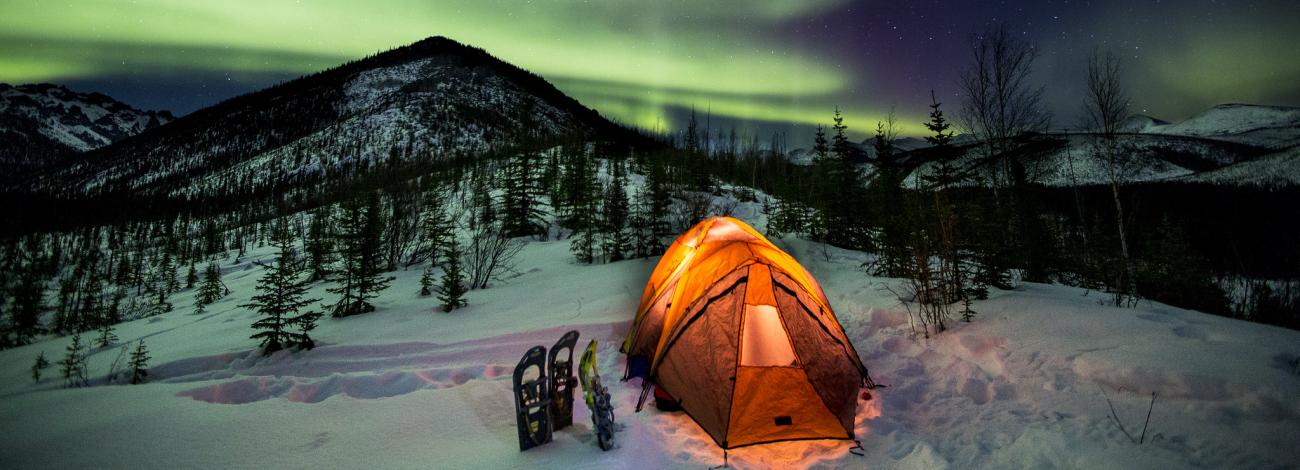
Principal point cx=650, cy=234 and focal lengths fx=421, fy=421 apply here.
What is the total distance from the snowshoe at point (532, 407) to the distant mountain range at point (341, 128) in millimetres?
79295

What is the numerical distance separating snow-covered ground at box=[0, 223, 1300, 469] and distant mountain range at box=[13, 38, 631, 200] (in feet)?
253

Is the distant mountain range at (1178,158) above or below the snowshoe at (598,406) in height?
above

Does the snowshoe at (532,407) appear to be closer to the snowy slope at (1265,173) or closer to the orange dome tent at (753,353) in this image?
the orange dome tent at (753,353)

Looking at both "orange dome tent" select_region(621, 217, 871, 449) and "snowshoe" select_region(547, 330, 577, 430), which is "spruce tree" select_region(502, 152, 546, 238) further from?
"snowshoe" select_region(547, 330, 577, 430)

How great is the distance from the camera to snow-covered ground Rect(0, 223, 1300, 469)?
4.15 meters

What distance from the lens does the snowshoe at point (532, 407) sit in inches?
187

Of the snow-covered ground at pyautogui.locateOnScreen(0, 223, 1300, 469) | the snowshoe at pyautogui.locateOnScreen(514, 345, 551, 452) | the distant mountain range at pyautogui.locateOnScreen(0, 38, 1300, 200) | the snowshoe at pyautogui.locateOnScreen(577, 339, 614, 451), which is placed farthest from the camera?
the distant mountain range at pyautogui.locateOnScreen(0, 38, 1300, 200)

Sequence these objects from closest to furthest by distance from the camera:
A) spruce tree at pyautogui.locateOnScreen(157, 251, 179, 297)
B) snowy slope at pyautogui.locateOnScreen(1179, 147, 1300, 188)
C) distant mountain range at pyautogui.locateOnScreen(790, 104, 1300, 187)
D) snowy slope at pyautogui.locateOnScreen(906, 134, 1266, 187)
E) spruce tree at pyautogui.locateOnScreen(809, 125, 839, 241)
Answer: spruce tree at pyautogui.locateOnScreen(809, 125, 839, 241) < spruce tree at pyautogui.locateOnScreen(157, 251, 179, 297) < snowy slope at pyautogui.locateOnScreen(1179, 147, 1300, 188) < distant mountain range at pyautogui.locateOnScreen(790, 104, 1300, 187) < snowy slope at pyautogui.locateOnScreen(906, 134, 1266, 187)

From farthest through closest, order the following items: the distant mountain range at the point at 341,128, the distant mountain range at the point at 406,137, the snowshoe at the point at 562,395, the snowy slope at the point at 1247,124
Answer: the snowy slope at the point at 1247,124
the distant mountain range at the point at 341,128
the distant mountain range at the point at 406,137
the snowshoe at the point at 562,395

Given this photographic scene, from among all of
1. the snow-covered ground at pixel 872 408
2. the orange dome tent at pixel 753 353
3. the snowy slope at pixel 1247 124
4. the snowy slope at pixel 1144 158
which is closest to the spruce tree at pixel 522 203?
the snow-covered ground at pixel 872 408

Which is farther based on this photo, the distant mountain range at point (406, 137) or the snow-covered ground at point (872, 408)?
the distant mountain range at point (406, 137)

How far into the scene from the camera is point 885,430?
529 cm

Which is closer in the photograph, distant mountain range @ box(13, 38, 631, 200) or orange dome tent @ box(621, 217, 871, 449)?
orange dome tent @ box(621, 217, 871, 449)

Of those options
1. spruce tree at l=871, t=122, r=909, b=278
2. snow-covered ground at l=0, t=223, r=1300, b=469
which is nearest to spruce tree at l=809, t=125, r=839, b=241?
spruce tree at l=871, t=122, r=909, b=278
